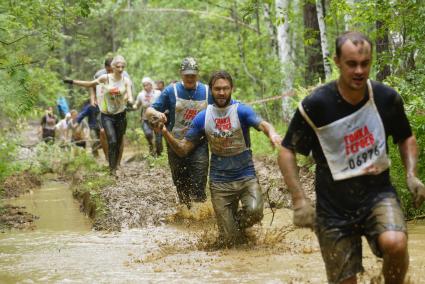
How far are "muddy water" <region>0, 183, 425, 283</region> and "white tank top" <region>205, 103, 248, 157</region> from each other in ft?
3.28

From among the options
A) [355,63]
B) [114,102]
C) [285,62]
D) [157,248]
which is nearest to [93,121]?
[285,62]

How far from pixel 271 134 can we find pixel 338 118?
6.69ft

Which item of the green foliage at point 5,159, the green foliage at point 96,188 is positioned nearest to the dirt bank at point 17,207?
the green foliage at point 5,159

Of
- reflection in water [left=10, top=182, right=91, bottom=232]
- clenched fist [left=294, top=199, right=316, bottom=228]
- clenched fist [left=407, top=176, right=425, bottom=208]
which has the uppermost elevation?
clenched fist [left=407, top=176, right=425, bottom=208]

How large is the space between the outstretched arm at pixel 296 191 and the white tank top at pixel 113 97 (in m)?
8.32

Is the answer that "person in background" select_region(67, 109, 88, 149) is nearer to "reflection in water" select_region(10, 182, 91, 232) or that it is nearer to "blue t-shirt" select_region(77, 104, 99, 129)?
"blue t-shirt" select_region(77, 104, 99, 129)

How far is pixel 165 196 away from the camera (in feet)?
35.1

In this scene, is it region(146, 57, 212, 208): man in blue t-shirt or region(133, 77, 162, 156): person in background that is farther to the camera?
region(133, 77, 162, 156): person in background

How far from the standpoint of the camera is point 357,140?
4293mm

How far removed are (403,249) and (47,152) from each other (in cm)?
1381

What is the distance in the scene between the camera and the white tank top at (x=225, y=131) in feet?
23.7

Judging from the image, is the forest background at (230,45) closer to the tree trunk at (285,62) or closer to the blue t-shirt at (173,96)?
the tree trunk at (285,62)

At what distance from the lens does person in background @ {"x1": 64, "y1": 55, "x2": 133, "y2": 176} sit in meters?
12.4

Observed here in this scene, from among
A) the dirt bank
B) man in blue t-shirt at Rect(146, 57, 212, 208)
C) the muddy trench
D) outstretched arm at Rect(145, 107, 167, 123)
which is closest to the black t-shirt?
the muddy trench
